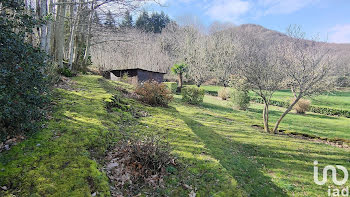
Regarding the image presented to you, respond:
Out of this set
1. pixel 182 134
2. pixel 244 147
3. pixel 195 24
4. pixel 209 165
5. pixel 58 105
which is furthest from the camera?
pixel 195 24

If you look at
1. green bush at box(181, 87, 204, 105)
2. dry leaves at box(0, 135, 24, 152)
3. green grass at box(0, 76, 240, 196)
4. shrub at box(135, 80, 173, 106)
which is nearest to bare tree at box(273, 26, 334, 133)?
shrub at box(135, 80, 173, 106)

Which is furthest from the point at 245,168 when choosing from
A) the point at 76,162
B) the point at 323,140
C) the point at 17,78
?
the point at 323,140

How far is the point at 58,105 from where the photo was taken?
19.0ft

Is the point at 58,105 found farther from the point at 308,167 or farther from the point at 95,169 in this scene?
the point at 308,167

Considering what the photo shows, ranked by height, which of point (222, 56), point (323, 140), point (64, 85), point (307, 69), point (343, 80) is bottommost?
point (323, 140)

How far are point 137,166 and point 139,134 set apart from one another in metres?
1.90

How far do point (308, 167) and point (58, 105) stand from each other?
27.9 feet

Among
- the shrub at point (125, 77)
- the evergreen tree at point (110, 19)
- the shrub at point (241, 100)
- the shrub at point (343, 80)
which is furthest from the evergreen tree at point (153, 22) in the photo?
the shrub at point (343, 80)

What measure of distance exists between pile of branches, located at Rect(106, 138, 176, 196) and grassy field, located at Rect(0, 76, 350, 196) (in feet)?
0.61

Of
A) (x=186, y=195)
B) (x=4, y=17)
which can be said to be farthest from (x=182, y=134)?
(x=4, y=17)

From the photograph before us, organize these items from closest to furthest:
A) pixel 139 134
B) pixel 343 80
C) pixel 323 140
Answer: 1. pixel 139 134
2. pixel 323 140
3. pixel 343 80

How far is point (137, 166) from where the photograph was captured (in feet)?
12.6

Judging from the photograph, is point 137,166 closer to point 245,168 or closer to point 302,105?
point 245,168

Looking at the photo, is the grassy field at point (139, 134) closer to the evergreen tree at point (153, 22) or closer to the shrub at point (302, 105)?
the shrub at point (302, 105)
